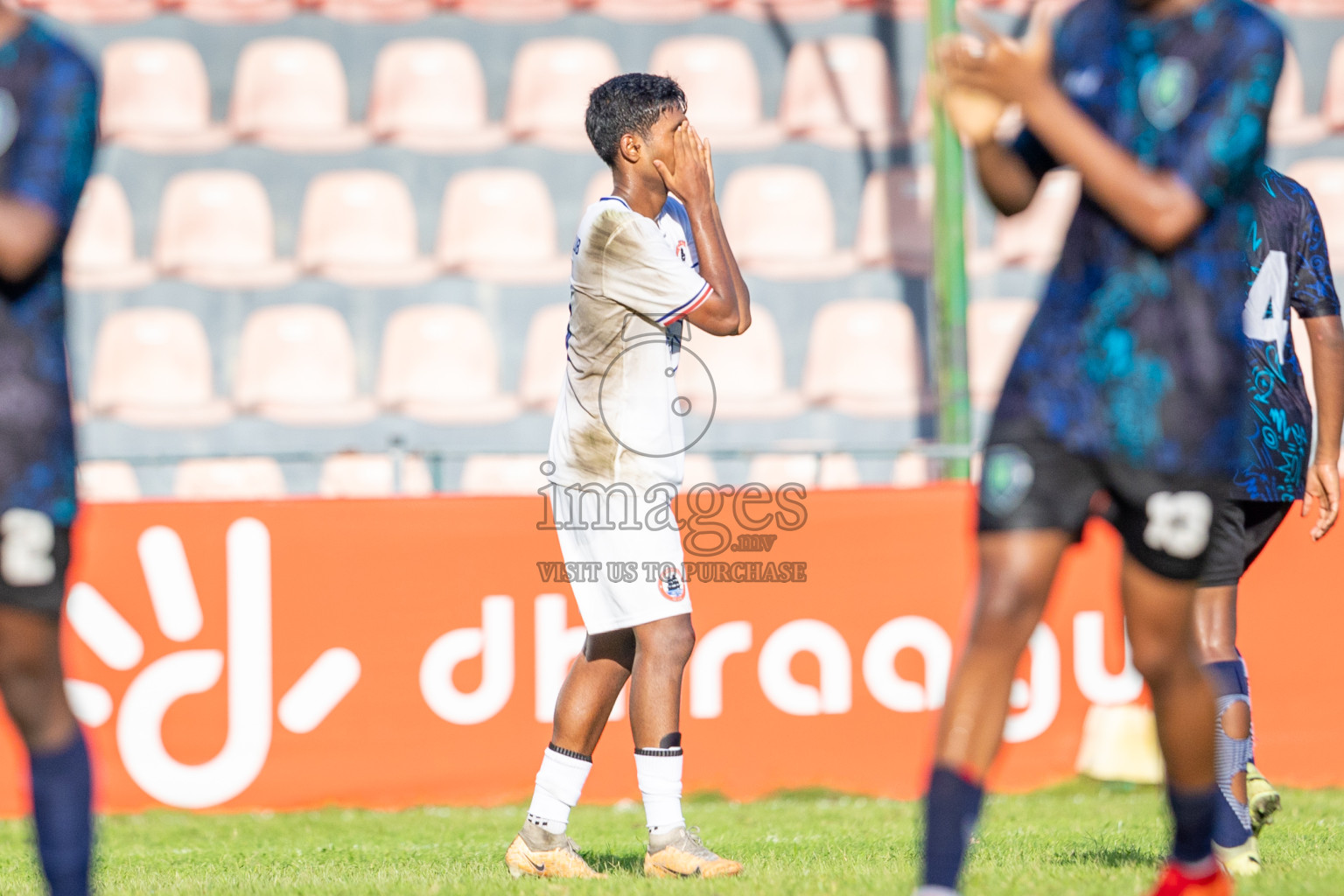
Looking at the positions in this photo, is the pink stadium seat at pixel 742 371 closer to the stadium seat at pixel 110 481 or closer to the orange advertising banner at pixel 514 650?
the orange advertising banner at pixel 514 650

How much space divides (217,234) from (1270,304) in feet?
24.6

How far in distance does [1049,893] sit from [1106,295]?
57.7 inches

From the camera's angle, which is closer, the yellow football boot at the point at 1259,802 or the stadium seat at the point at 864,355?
the yellow football boot at the point at 1259,802

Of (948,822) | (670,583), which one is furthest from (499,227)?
(948,822)

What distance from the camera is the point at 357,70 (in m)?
10.8

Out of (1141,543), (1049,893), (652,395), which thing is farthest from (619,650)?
(1141,543)

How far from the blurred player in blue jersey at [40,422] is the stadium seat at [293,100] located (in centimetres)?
799

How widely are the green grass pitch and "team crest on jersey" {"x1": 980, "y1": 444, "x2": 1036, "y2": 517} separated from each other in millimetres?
1165

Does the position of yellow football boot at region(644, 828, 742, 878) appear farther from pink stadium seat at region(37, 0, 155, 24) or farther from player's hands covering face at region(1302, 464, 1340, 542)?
pink stadium seat at region(37, 0, 155, 24)

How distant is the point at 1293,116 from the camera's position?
10602 millimetres

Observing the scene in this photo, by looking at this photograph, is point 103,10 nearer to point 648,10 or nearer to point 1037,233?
point 648,10

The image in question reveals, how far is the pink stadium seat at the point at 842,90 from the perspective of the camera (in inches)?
416

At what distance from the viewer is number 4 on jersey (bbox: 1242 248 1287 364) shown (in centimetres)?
397

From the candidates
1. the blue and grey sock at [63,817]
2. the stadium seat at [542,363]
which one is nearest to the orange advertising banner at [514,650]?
the stadium seat at [542,363]
